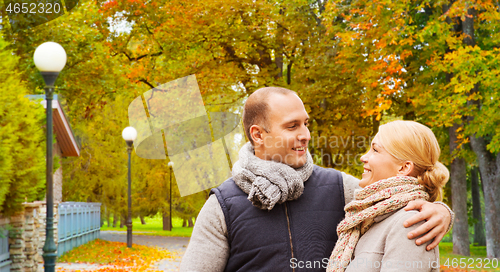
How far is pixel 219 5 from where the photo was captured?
12961 millimetres

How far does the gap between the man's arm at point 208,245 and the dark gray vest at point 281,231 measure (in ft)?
0.10

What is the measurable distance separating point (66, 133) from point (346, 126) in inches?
402

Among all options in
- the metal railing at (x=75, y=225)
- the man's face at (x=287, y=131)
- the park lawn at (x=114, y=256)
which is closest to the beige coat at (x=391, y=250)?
the man's face at (x=287, y=131)

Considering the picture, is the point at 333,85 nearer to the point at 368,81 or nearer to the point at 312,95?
the point at 312,95

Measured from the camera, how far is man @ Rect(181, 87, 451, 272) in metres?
2.01

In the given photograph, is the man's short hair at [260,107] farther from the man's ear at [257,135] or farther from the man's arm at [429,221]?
the man's arm at [429,221]

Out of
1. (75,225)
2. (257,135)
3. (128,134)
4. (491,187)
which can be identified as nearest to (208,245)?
(257,135)

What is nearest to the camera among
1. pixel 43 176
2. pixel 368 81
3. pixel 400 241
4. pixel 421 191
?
pixel 400 241

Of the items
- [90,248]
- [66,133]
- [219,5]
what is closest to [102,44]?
[66,133]

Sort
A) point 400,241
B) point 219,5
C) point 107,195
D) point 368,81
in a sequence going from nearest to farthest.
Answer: point 400,241 → point 368,81 → point 219,5 → point 107,195

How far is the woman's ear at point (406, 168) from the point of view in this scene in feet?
6.17

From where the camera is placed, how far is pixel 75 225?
1580 cm

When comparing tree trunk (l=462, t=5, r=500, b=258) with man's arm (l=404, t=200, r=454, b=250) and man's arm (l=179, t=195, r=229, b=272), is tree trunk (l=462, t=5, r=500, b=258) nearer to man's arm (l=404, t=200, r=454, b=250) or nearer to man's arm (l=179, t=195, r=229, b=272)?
man's arm (l=404, t=200, r=454, b=250)

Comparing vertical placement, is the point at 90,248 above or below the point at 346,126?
below
